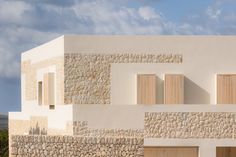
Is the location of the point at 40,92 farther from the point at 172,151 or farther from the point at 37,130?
the point at 172,151

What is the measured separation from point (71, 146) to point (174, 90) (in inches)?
303

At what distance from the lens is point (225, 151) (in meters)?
27.4

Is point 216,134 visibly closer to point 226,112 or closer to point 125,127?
point 226,112

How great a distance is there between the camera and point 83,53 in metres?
28.8

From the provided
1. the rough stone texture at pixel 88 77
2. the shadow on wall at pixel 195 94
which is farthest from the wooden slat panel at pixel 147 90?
the shadow on wall at pixel 195 94

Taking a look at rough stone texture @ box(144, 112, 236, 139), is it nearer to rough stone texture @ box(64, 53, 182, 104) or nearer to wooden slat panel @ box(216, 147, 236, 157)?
wooden slat panel @ box(216, 147, 236, 157)

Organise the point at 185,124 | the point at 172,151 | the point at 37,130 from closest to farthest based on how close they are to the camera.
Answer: the point at 185,124 → the point at 172,151 → the point at 37,130

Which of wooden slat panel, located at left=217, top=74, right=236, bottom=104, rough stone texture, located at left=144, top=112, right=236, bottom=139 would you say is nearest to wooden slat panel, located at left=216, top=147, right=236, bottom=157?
rough stone texture, located at left=144, top=112, right=236, bottom=139

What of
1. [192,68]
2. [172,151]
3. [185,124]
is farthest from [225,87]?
[172,151]

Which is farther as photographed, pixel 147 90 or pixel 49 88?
pixel 49 88

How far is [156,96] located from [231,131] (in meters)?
4.13

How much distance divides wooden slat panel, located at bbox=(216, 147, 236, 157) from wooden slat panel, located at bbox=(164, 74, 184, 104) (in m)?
2.68

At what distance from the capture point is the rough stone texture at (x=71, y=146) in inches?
868

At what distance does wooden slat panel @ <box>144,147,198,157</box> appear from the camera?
2597 cm
